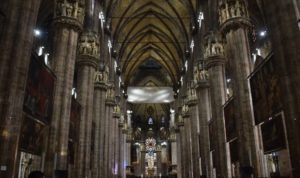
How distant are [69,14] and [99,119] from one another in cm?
1113

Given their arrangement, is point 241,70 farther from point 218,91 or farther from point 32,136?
point 32,136

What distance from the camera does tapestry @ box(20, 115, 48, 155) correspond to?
12432 mm

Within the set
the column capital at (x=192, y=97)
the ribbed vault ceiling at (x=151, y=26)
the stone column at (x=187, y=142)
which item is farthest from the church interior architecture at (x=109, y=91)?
the stone column at (x=187, y=142)

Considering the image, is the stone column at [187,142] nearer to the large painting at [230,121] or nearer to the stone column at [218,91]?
the stone column at [218,91]

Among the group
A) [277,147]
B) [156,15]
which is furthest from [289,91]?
[156,15]

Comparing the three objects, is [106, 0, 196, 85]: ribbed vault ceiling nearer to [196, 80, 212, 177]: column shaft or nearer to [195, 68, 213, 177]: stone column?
[195, 68, 213, 177]: stone column

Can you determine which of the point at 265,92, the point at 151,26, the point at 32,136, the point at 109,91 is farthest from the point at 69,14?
the point at 151,26

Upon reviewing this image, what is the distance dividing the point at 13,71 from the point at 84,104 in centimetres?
1071

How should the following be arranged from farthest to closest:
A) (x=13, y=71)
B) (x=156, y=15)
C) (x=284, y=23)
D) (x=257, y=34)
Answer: (x=156, y=15)
(x=257, y=34)
(x=284, y=23)
(x=13, y=71)

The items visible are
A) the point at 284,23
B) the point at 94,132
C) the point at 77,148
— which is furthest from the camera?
the point at 94,132

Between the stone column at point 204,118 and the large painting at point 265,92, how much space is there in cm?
1121

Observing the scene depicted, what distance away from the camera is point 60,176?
13742 millimetres

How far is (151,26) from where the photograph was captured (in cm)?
4528

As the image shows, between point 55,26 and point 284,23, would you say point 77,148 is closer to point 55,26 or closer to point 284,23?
point 55,26
